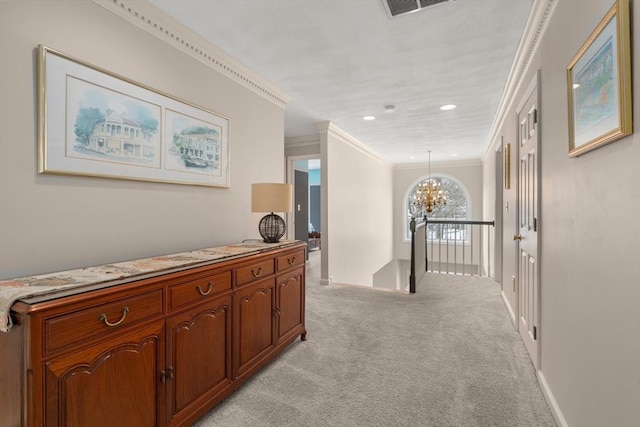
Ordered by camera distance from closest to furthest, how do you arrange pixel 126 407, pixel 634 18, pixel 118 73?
1. pixel 634 18
2. pixel 126 407
3. pixel 118 73

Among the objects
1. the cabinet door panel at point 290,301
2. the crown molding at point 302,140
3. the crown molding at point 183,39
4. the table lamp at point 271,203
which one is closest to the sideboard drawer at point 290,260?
the cabinet door panel at point 290,301

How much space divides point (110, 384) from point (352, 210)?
184 inches

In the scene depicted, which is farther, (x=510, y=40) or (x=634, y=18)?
(x=510, y=40)

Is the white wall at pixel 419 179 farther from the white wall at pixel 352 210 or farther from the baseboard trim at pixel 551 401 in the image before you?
the baseboard trim at pixel 551 401

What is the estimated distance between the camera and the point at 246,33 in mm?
2311

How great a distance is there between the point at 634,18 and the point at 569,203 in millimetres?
864

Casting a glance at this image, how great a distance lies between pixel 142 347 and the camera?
1405 mm

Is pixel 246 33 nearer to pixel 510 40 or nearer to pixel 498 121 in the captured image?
pixel 510 40

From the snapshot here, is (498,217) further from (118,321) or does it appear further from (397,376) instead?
(118,321)

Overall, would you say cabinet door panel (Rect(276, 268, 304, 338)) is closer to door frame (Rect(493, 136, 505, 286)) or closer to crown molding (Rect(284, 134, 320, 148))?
crown molding (Rect(284, 134, 320, 148))

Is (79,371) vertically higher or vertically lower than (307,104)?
lower

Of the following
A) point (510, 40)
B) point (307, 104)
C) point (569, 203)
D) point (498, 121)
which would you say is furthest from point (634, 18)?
point (498, 121)

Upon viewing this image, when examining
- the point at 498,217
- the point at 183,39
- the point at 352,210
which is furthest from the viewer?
the point at 352,210

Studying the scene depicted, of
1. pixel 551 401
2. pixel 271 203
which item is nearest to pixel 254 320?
pixel 271 203
